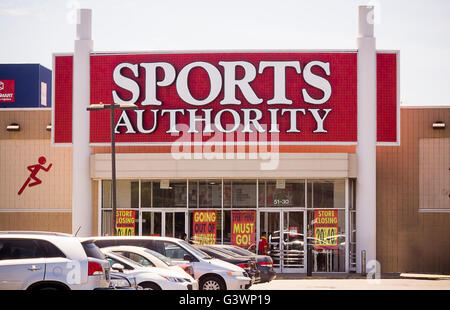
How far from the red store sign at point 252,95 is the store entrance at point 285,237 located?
3.17 m

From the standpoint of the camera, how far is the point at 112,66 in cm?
3684

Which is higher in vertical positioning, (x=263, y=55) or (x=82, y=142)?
(x=263, y=55)

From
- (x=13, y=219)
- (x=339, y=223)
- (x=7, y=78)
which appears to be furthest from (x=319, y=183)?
(x=7, y=78)

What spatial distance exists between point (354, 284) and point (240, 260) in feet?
18.6

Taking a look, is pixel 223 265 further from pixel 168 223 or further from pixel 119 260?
pixel 168 223

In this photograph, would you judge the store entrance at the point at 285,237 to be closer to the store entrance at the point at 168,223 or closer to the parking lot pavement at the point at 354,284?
the store entrance at the point at 168,223

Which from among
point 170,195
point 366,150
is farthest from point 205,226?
point 366,150

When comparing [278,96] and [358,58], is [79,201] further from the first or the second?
[358,58]

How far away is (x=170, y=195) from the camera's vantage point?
121 feet

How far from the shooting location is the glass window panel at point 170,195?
1447 inches

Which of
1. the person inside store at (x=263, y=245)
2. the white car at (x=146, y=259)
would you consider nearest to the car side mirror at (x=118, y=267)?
the white car at (x=146, y=259)

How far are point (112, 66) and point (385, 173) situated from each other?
12670mm

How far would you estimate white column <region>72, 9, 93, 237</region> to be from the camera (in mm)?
36625
